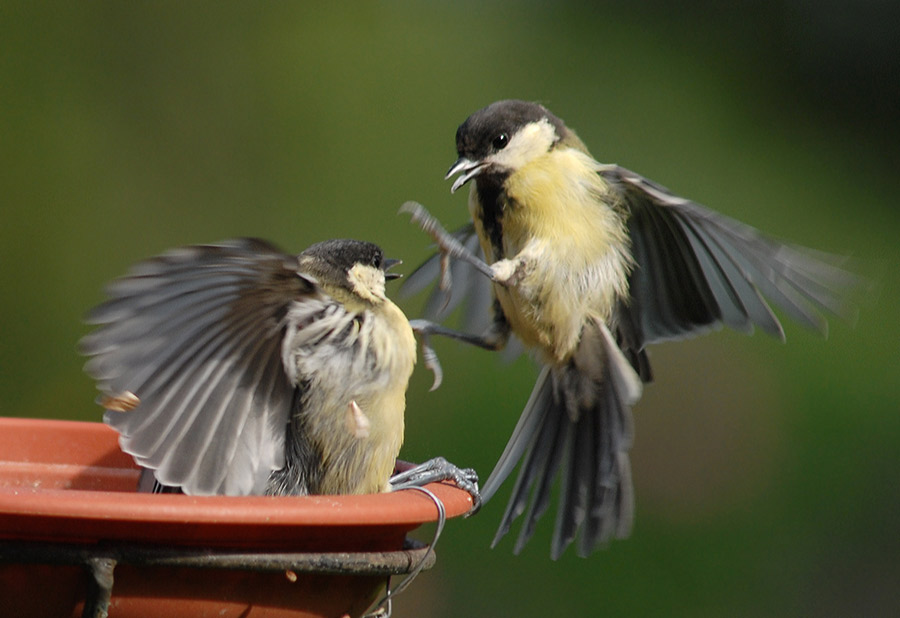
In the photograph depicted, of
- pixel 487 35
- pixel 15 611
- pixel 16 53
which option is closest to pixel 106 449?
pixel 15 611

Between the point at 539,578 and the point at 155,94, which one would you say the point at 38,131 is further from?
the point at 539,578

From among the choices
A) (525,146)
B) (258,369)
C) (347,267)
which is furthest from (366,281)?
(525,146)

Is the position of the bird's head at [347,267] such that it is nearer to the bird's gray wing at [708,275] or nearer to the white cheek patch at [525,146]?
the white cheek patch at [525,146]

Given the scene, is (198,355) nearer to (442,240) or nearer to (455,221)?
(442,240)

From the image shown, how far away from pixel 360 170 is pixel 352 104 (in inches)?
10.4

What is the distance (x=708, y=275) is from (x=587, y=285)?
267mm

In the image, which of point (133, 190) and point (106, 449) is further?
point (133, 190)

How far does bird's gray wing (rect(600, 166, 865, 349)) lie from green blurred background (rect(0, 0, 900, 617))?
48.9 inches

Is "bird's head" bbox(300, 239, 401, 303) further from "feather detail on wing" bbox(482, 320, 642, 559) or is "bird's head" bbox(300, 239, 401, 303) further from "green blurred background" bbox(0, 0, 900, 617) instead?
"green blurred background" bbox(0, 0, 900, 617)

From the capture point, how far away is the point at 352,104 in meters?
4.11

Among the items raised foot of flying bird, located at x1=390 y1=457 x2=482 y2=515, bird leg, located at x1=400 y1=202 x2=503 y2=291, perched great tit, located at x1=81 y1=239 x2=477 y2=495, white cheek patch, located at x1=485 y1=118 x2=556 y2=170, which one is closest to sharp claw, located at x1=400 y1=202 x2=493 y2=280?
bird leg, located at x1=400 y1=202 x2=503 y2=291

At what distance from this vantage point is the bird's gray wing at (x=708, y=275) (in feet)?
6.51

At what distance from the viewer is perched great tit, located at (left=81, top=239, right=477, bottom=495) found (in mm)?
1324

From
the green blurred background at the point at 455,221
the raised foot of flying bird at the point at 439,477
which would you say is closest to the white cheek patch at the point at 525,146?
the raised foot of flying bird at the point at 439,477
